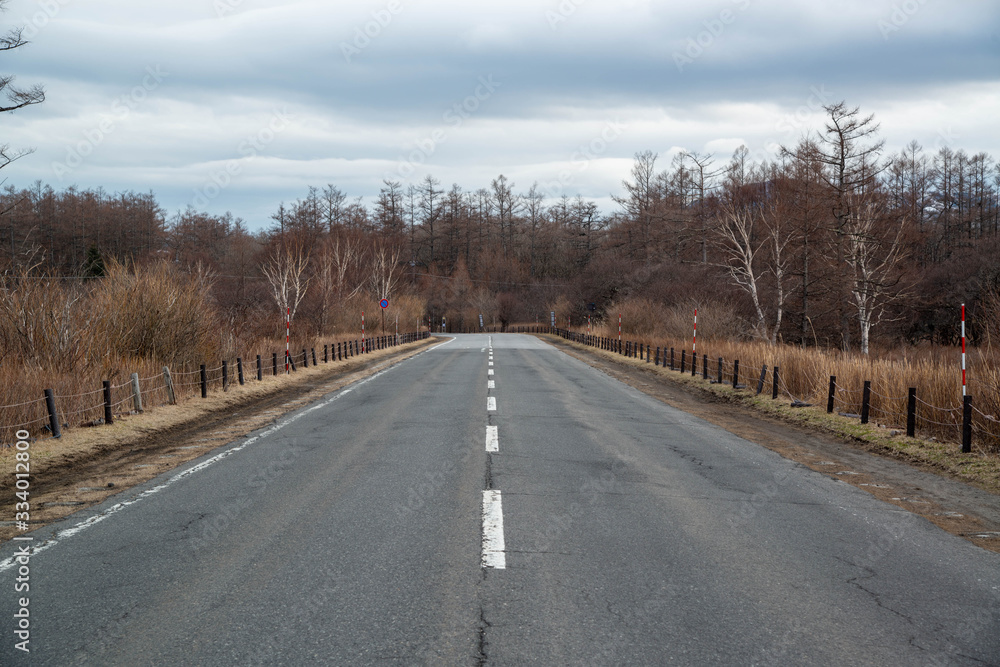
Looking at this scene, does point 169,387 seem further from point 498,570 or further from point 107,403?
point 498,570

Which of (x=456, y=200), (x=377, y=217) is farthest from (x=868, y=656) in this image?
(x=456, y=200)

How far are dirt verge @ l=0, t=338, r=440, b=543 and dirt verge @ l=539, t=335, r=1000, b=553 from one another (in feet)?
27.8

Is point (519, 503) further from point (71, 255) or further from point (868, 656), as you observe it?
point (71, 255)

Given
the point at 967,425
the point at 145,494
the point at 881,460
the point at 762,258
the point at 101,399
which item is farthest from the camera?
the point at 762,258

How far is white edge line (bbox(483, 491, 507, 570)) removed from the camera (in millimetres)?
4930

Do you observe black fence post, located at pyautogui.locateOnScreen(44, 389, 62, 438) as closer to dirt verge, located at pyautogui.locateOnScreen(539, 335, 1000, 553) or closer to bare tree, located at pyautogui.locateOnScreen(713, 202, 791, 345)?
dirt verge, located at pyautogui.locateOnScreen(539, 335, 1000, 553)

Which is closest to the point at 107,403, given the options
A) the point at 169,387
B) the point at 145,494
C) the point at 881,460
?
the point at 169,387

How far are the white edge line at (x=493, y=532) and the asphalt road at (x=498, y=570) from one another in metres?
0.03

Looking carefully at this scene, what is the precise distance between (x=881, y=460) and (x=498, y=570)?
24.4 feet

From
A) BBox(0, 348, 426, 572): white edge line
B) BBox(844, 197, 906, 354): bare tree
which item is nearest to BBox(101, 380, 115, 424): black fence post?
BBox(0, 348, 426, 572): white edge line

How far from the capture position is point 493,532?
562cm

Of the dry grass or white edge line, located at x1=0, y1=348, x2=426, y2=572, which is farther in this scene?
the dry grass

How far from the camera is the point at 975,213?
5662cm

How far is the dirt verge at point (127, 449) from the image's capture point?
7.19 metres
